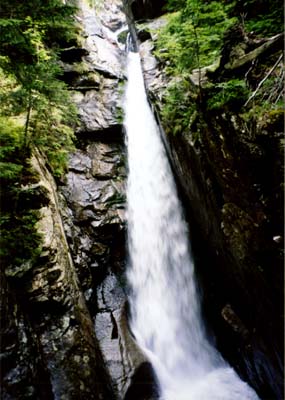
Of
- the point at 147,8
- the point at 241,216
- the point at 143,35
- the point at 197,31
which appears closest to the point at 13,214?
the point at 241,216

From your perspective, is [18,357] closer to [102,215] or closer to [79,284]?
[79,284]

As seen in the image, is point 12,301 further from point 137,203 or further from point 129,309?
point 137,203

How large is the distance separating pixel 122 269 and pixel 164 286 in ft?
3.98

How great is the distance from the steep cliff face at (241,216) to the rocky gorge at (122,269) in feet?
0.08

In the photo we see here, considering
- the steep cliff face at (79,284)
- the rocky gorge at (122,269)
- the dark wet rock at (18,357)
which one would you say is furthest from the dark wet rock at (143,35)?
the dark wet rock at (18,357)

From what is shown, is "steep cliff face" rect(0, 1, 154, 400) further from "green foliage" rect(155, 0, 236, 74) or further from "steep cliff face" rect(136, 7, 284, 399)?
"green foliage" rect(155, 0, 236, 74)

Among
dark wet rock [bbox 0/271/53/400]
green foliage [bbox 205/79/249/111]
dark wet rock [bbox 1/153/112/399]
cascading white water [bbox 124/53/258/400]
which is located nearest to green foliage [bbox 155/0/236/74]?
green foliage [bbox 205/79/249/111]

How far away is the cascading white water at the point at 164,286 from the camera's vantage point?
258 inches

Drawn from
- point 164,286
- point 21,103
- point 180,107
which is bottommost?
point 164,286

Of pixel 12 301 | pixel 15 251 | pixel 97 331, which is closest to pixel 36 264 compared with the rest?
pixel 15 251

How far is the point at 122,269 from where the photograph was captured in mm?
8273

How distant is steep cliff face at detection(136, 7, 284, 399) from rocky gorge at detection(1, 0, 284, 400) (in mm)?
26

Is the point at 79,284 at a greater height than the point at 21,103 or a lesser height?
lesser

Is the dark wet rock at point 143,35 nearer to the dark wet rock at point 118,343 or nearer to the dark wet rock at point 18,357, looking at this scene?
the dark wet rock at point 118,343
